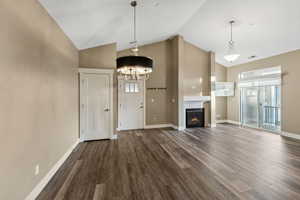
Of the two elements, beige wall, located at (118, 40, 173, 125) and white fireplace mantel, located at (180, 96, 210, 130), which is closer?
white fireplace mantel, located at (180, 96, 210, 130)

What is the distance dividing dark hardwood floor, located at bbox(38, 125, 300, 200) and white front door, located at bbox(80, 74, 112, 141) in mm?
450

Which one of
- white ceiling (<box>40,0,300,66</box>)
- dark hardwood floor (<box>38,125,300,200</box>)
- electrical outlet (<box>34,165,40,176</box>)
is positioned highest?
white ceiling (<box>40,0,300,66</box>)

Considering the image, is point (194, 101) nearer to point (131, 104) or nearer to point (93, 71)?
point (131, 104)

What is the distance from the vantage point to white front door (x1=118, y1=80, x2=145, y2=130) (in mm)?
6102

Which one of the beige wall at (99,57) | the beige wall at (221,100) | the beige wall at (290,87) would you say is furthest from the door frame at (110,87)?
the beige wall at (290,87)

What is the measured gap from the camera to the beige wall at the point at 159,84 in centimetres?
641

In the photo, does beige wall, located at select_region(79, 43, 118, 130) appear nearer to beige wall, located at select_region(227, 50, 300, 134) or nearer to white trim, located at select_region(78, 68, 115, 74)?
white trim, located at select_region(78, 68, 115, 74)

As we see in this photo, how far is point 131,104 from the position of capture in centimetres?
619

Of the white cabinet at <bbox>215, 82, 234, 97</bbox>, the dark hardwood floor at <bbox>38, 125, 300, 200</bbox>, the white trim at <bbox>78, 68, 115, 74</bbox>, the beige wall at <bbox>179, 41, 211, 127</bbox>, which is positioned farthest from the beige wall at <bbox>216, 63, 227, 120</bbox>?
the white trim at <bbox>78, 68, 115, 74</bbox>

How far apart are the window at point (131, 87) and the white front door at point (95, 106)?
1.52m

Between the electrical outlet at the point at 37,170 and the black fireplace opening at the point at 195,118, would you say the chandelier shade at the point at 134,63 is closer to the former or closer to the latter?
the electrical outlet at the point at 37,170

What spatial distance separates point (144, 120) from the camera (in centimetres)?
636

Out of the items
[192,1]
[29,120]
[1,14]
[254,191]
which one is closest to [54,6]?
[1,14]

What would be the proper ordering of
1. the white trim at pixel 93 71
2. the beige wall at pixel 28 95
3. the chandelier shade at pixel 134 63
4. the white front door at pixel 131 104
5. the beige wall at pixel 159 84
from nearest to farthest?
the beige wall at pixel 28 95
the chandelier shade at pixel 134 63
the white trim at pixel 93 71
the white front door at pixel 131 104
the beige wall at pixel 159 84
